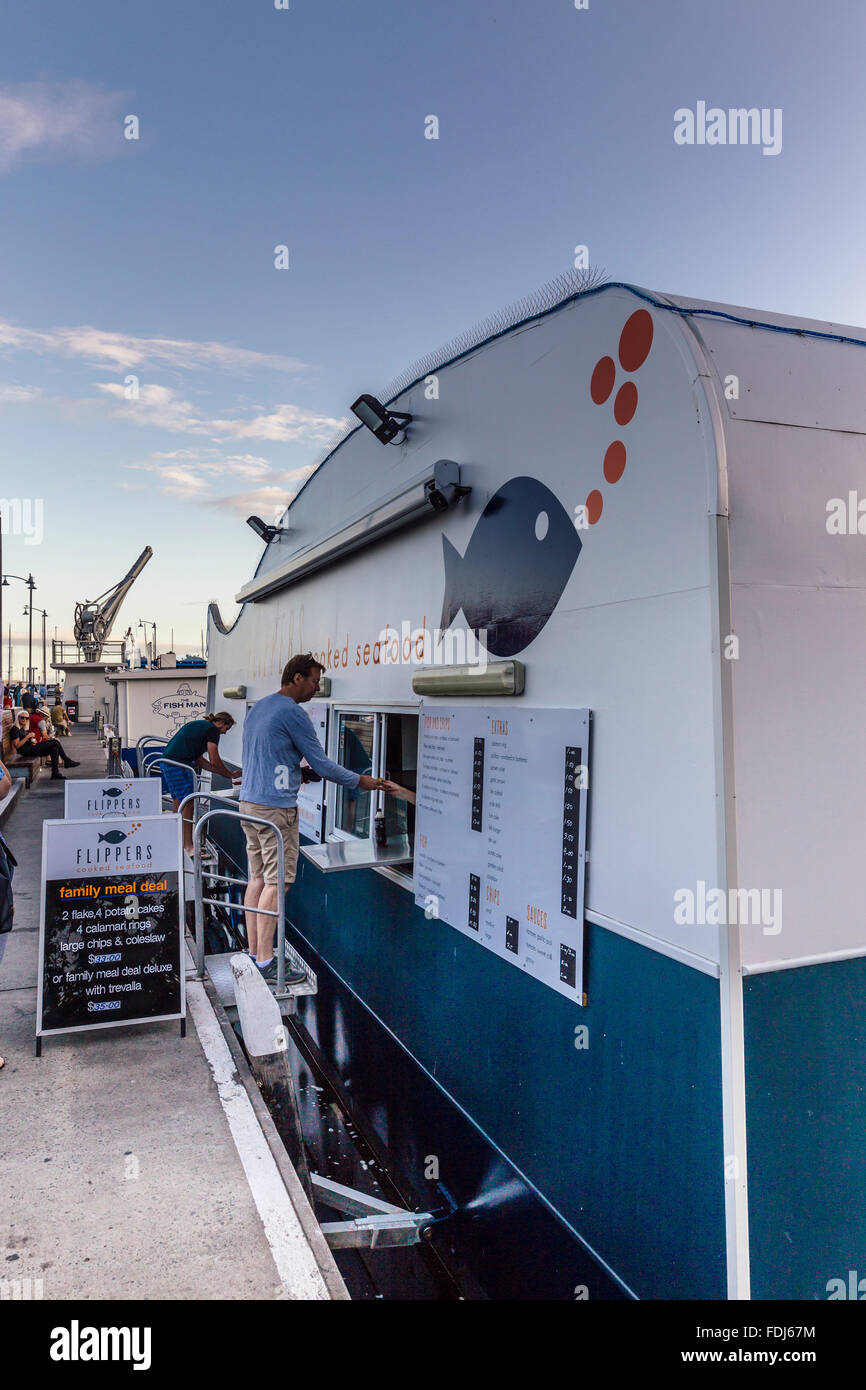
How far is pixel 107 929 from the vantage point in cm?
394

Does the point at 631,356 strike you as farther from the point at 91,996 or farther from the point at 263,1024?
the point at 91,996

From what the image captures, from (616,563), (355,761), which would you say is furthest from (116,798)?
(616,563)

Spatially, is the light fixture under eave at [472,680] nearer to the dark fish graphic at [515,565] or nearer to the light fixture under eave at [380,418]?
the dark fish graphic at [515,565]

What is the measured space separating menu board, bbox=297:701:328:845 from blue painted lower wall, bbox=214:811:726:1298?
4.25 feet

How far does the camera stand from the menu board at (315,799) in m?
6.26

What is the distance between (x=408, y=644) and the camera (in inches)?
188

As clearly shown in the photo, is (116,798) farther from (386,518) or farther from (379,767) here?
(386,518)

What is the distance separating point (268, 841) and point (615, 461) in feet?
10.3

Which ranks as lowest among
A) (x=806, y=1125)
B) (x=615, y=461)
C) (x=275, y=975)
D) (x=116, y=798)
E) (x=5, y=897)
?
(x=275, y=975)

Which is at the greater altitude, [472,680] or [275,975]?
[472,680]

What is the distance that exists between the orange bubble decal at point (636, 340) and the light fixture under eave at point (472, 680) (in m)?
1.28

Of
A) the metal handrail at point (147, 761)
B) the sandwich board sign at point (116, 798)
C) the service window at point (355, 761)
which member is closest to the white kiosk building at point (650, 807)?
the service window at point (355, 761)
